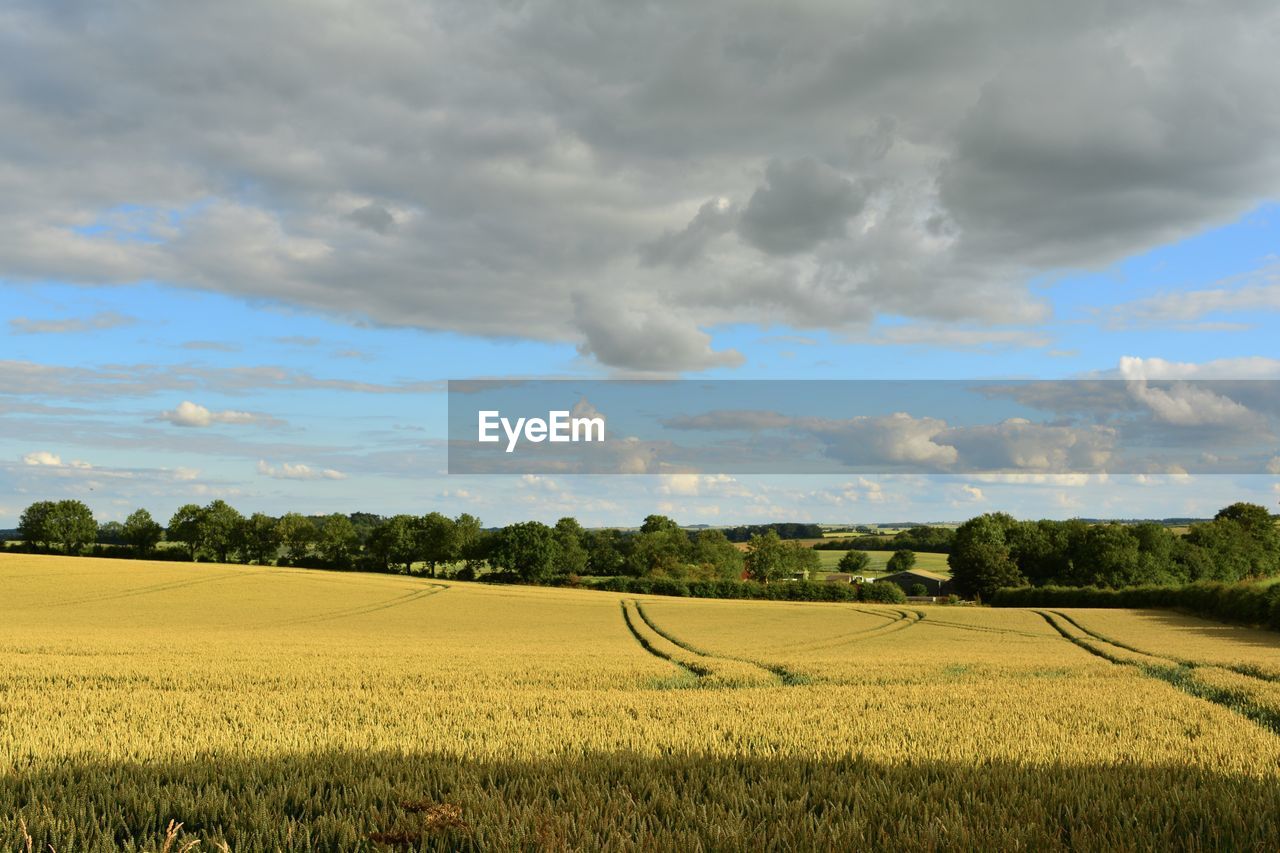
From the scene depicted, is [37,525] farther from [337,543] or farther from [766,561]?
[766,561]

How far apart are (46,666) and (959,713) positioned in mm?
21272

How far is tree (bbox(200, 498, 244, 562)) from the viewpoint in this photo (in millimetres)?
Result: 112875

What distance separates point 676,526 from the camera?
148 meters

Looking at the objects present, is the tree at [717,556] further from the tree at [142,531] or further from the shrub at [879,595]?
the tree at [142,531]

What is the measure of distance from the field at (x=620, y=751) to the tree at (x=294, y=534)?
8836 centimetres

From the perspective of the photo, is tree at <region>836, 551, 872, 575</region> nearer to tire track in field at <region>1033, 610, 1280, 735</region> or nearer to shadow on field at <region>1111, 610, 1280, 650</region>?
shadow on field at <region>1111, 610, 1280, 650</region>

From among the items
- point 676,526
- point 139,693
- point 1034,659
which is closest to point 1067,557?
point 676,526

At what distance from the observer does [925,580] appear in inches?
5197

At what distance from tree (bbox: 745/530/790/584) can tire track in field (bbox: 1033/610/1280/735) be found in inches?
3437

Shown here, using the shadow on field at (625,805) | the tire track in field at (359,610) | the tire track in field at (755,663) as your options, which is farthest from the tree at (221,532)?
the shadow on field at (625,805)

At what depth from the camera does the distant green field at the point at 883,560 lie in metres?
155

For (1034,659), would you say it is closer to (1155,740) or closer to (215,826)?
(1155,740)

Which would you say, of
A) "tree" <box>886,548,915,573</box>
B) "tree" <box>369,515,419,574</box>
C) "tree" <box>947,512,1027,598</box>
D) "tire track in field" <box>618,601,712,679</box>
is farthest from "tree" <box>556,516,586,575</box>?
"tree" <box>886,548,915,573</box>

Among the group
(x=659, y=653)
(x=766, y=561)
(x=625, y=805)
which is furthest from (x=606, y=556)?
(x=625, y=805)
